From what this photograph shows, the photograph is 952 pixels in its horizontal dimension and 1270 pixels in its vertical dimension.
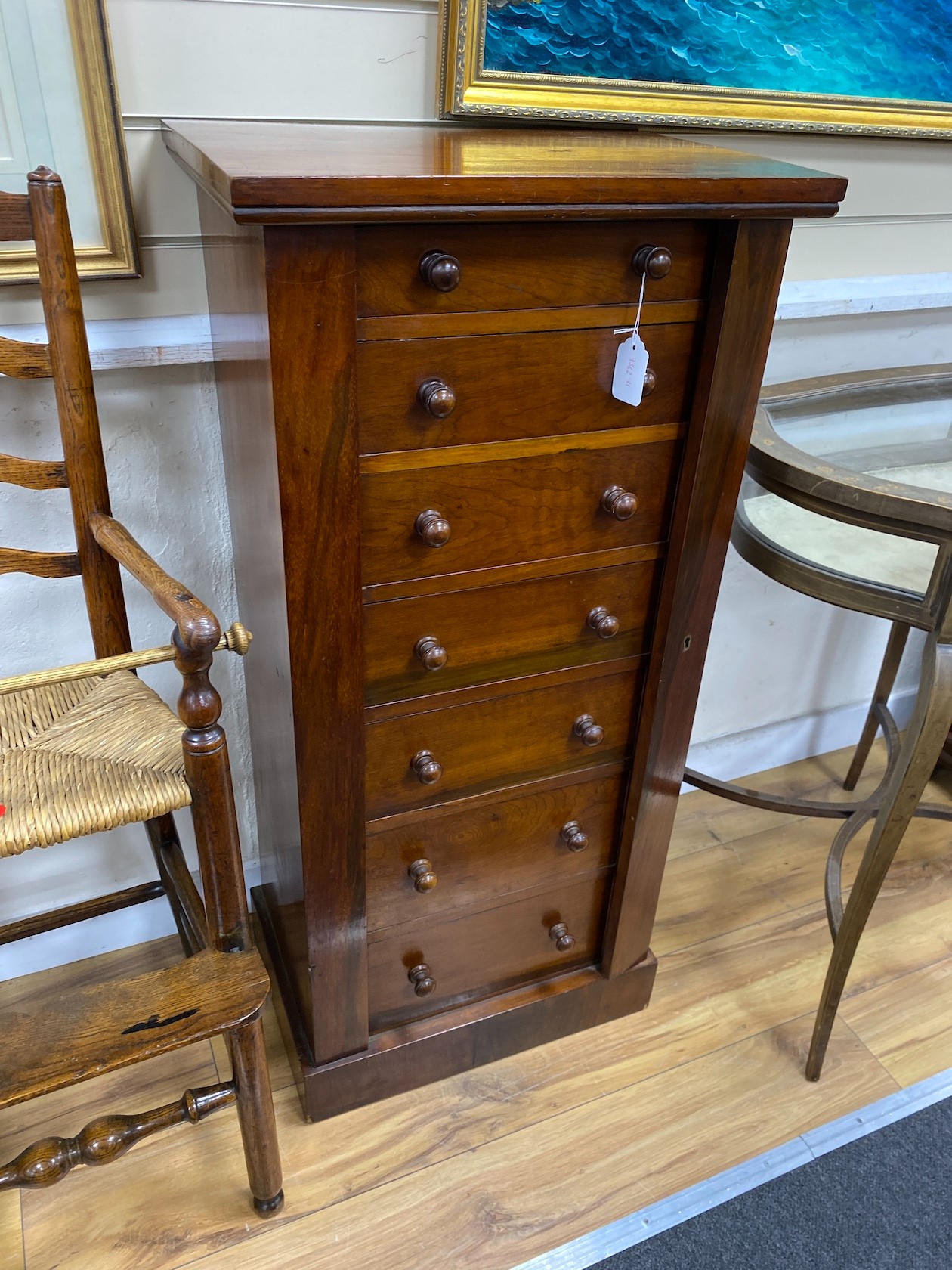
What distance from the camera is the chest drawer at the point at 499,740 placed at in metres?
1.08

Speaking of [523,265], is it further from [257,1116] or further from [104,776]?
[257,1116]

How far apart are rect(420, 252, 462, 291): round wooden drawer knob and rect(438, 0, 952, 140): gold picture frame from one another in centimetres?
45

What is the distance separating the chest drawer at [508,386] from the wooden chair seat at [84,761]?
1.29ft

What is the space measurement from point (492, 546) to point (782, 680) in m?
1.13

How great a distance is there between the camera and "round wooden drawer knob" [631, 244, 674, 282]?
894 mm

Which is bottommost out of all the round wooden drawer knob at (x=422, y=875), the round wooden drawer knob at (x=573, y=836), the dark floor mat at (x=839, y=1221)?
the dark floor mat at (x=839, y=1221)

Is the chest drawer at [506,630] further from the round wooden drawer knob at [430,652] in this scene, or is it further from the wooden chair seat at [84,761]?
the wooden chair seat at [84,761]

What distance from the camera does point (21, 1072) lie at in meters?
0.90

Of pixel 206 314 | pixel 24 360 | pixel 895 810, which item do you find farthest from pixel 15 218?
pixel 895 810

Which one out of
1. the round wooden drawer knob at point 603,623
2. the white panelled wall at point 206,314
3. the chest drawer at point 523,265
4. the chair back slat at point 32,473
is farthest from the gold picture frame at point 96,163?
the round wooden drawer knob at point 603,623

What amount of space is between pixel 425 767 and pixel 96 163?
0.77 meters

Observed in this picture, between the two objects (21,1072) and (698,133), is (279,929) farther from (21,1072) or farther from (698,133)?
(698,133)

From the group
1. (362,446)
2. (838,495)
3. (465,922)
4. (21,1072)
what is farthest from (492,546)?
(21,1072)

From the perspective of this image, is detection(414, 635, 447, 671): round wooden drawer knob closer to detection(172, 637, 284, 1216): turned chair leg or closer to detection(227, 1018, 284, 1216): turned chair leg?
detection(172, 637, 284, 1216): turned chair leg
